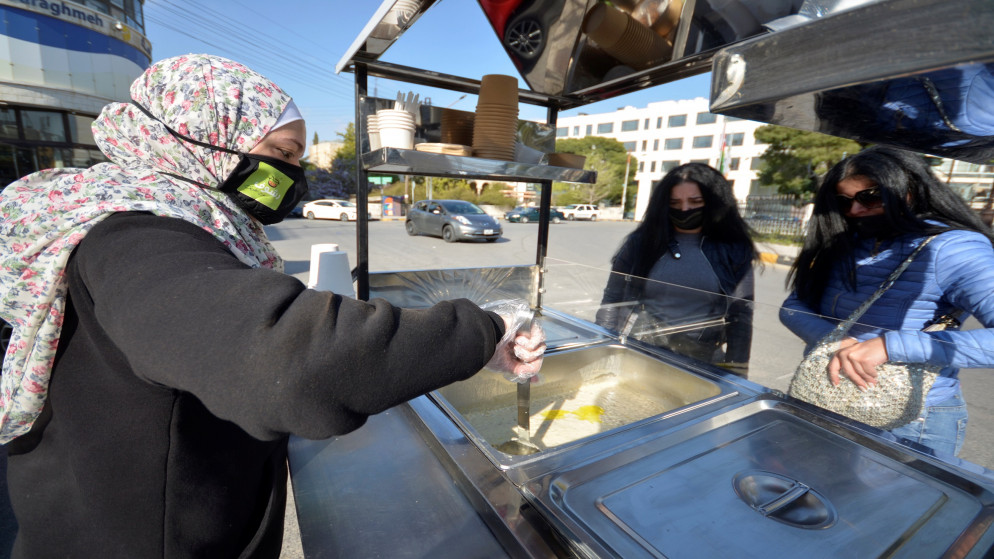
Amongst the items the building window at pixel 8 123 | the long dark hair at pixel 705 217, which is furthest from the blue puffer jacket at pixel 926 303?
the building window at pixel 8 123

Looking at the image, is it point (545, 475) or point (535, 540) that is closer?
point (535, 540)

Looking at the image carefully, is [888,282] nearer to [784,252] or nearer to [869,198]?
[869,198]

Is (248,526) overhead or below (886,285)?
below

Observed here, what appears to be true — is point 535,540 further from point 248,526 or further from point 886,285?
point 886,285

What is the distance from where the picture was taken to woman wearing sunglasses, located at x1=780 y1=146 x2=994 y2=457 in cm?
118

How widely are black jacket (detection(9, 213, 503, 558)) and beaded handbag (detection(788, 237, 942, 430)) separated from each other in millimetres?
1201

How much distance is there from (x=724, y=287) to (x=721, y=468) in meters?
1.38

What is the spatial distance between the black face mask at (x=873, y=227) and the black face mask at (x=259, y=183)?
1992 mm

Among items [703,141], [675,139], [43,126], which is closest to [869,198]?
[43,126]

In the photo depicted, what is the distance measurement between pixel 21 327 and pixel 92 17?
17.3 meters

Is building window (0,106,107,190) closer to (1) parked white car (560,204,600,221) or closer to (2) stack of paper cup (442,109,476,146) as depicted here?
(2) stack of paper cup (442,109,476,146)

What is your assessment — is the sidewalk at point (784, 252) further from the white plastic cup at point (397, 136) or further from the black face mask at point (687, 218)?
the white plastic cup at point (397, 136)

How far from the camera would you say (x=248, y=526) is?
2.92ft

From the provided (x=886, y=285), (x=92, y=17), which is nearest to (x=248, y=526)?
(x=886, y=285)
